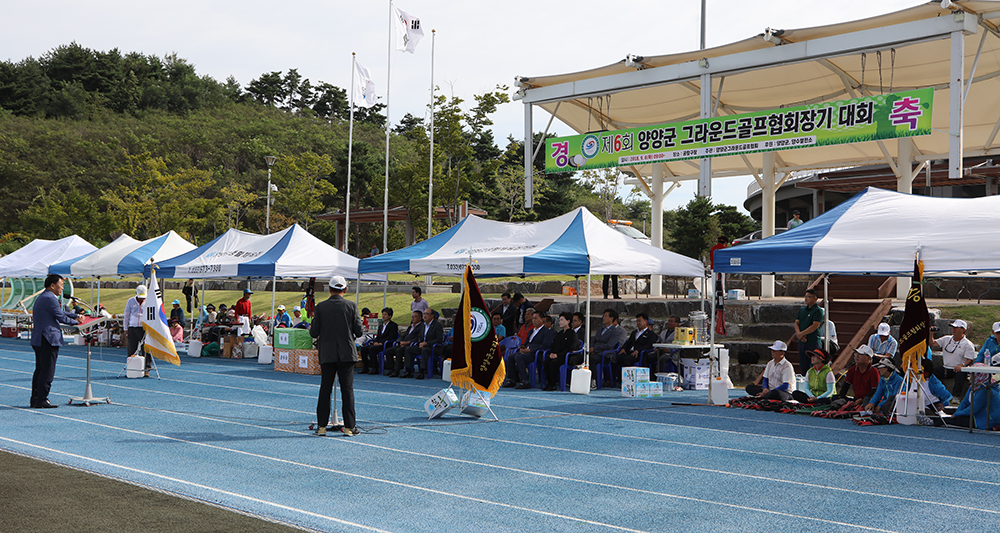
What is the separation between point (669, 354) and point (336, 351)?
7.29 m

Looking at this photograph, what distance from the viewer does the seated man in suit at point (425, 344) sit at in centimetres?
1507

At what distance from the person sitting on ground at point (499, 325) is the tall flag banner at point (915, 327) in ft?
22.9

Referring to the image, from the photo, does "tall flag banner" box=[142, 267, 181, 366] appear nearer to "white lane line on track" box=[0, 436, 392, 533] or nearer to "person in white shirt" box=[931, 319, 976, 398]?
Result: "white lane line on track" box=[0, 436, 392, 533]

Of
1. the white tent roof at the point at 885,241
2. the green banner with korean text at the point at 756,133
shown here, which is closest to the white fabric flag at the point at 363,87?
the green banner with korean text at the point at 756,133

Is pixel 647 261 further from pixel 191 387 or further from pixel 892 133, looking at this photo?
pixel 191 387

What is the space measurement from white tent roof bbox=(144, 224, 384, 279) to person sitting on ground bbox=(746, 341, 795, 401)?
29.5ft

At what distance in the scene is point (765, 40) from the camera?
1477 cm

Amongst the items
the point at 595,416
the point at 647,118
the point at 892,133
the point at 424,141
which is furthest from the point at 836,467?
the point at 424,141

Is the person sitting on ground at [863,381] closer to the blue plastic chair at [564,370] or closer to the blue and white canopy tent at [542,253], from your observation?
the blue and white canopy tent at [542,253]

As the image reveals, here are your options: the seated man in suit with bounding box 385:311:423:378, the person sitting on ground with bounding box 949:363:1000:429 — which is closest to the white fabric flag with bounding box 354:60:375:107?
the seated man in suit with bounding box 385:311:423:378

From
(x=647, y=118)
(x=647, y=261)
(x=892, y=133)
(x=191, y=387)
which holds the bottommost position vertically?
(x=191, y=387)

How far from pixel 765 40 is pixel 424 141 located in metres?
24.8

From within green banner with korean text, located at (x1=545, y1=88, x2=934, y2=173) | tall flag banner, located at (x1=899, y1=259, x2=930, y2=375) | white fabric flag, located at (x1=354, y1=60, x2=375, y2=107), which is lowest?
tall flag banner, located at (x1=899, y1=259, x2=930, y2=375)

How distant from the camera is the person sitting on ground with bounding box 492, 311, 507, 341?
586 inches
